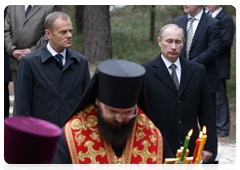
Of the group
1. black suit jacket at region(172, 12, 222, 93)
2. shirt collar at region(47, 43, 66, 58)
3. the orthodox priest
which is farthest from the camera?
black suit jacket at region(172, 12, 222, 93)

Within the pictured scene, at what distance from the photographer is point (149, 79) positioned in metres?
4.16

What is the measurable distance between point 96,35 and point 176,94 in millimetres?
7199

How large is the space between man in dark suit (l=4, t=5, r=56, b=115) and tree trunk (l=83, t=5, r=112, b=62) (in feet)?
17.7

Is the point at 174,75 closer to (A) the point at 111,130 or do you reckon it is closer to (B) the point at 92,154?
(A) the point at 111,130

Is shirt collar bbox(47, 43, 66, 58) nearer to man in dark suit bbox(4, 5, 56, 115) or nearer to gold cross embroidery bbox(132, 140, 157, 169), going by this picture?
man in dark suit bbox(4, 5, 56, 115)

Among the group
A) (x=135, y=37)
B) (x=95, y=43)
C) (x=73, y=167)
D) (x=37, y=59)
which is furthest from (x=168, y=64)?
(x=135, y=37)

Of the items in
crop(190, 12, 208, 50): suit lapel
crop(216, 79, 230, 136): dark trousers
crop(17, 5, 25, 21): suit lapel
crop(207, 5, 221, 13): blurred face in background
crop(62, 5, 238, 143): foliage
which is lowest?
crop(216, 79, 230, 136): dark trousers

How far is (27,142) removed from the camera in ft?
7.26

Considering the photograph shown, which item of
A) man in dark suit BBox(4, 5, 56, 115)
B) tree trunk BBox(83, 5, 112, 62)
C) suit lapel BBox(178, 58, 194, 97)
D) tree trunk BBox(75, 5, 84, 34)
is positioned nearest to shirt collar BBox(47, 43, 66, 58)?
man in dark suit BBox(4, 5, 56, 115)

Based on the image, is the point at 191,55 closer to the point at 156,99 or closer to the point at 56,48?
the point at 156,99

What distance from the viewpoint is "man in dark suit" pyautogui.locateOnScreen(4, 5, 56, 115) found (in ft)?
18.0

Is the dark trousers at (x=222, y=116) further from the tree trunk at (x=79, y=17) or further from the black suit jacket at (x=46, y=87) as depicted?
the tree trunk at (x=79, y=17)

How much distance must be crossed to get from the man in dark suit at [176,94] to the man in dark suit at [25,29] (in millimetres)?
2005

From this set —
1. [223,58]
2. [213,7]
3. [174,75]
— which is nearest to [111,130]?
[174,75]
